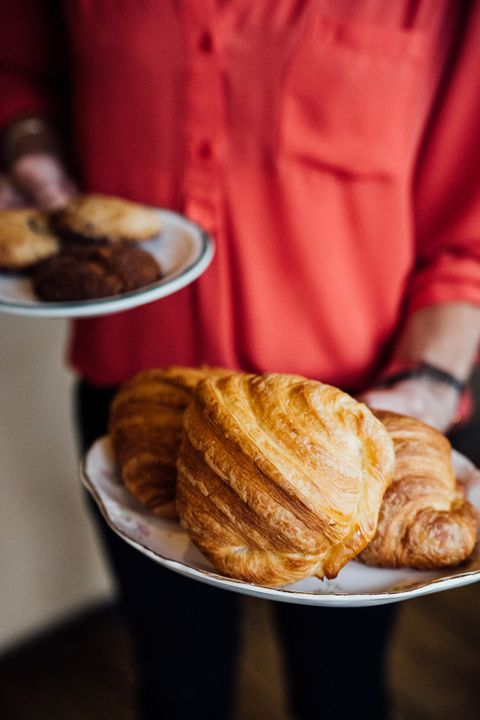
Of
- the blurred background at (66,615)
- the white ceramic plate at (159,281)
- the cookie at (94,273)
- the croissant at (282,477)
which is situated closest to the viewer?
the croissant at (282,477)

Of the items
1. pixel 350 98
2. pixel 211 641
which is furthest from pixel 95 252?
pixel 211 641

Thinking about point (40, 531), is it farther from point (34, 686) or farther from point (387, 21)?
point (387, 21)

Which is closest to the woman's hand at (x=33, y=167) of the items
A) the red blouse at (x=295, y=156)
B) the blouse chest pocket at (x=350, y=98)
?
the red blouse at (x=295, y=156)

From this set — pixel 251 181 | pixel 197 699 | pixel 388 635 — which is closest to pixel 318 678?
pixel 388 635

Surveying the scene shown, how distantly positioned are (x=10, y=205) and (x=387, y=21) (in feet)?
2.13

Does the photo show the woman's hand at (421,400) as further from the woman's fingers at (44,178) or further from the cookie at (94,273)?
the woman's fingers at (44,178)

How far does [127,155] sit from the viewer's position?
37.7 inches

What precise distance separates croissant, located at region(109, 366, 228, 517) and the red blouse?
0.24 m

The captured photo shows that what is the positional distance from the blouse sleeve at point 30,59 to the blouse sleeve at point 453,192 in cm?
63

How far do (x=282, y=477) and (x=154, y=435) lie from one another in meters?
0.17

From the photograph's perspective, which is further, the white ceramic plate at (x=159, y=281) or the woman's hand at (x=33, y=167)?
the woman's hand at (x=33, y=167)

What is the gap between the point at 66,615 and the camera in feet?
6.27

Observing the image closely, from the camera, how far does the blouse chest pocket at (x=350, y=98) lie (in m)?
0.83

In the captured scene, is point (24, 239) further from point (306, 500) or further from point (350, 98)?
point (306, 500)
